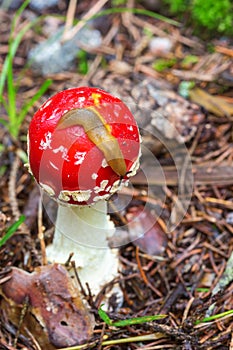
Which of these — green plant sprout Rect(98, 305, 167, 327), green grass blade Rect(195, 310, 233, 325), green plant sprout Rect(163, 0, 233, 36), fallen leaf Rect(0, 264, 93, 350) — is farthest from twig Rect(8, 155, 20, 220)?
green plant sprout Rect(163, 0, 233, 36)

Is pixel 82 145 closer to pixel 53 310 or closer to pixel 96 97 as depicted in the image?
pixel 96 97

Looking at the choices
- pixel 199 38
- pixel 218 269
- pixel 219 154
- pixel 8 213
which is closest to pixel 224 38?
pixel 199 38

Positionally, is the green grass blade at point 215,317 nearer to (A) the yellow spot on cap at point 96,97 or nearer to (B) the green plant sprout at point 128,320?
(B) the green plant sprout at point 128,320

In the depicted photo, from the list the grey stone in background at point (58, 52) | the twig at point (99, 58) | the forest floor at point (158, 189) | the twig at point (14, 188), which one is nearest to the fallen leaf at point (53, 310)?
the forest floor at point (158, 189)

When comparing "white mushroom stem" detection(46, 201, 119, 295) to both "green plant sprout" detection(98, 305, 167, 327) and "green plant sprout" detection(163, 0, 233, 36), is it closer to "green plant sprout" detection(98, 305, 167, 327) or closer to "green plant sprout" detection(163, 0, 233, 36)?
"green plant sprout" detection(98, 305, 167, 327)

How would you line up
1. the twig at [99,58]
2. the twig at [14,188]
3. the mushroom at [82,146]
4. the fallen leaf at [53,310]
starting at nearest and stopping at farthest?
the mushroom at [82,146], the fallen leaf at [53,310], the twig at [14,188], the twig at [99,58]

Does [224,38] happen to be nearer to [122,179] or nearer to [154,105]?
[154,105]

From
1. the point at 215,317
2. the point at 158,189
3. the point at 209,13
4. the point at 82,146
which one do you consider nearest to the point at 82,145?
the point at 82,146
